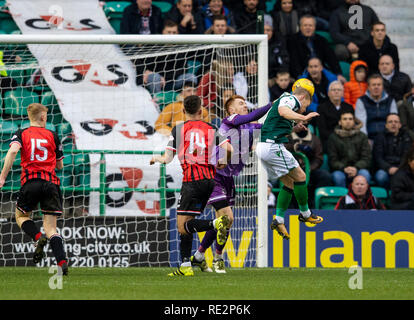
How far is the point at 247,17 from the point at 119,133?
346 centimetres

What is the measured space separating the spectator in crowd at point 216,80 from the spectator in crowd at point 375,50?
4.01 m

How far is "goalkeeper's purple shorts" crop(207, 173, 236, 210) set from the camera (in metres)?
9.80

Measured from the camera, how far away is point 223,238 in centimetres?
862

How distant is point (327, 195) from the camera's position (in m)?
13.4

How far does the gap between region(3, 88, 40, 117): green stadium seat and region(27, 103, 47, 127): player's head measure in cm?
371

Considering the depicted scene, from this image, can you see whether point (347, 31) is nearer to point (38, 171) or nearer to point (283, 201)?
point (283, 201)

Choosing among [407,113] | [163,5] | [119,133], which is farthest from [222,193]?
[163,5]

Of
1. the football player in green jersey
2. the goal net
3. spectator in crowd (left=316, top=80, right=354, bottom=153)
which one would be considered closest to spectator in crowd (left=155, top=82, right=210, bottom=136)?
the goal net

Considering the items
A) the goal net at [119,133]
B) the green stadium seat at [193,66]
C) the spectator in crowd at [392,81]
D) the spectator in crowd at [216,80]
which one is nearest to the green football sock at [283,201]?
the goal net at [119,133]

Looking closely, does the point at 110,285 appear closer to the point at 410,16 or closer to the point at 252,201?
the point at 252,201

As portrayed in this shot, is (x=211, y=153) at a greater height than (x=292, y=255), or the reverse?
(x=211, y=153)

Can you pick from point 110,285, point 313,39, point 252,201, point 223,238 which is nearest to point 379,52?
point 313,39

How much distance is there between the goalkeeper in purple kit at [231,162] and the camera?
9.79 metres

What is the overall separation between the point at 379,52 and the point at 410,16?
222cm
